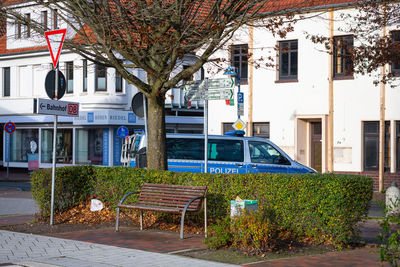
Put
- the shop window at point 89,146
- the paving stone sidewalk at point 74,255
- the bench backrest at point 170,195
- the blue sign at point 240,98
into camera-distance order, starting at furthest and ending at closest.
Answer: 1. the shop window at point 89,146
2. the blue sign at point 240,98
3. the bench backrest at point 170,195
4. the paving stone sidewalk at point 74,255

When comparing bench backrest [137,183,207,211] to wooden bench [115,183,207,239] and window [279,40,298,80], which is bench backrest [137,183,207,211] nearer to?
wooden bench [115,183,207,239]

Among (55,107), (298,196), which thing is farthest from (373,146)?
(55,107)

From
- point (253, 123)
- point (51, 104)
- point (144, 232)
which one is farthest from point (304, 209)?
point (253, 123)

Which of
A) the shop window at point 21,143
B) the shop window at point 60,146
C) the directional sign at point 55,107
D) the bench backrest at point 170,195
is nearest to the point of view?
the bench backrest at point 170,195

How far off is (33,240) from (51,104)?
280 cm

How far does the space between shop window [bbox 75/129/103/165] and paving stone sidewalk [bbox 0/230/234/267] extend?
85.3 feet

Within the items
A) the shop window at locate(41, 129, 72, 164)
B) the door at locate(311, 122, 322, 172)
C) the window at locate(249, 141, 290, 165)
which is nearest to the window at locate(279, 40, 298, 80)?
the door at locate(311, 122, 322, 172)

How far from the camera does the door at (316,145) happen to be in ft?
86.0

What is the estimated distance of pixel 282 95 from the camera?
86.3 feet

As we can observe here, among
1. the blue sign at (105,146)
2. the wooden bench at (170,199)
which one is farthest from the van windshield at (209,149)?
the blue sign at (105,146)

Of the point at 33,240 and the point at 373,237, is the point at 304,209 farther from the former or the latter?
the point at 33,240

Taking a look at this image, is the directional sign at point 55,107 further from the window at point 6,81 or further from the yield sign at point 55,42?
the window at point 6,81

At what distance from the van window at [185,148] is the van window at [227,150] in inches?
14.8

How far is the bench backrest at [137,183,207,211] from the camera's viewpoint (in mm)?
10828
